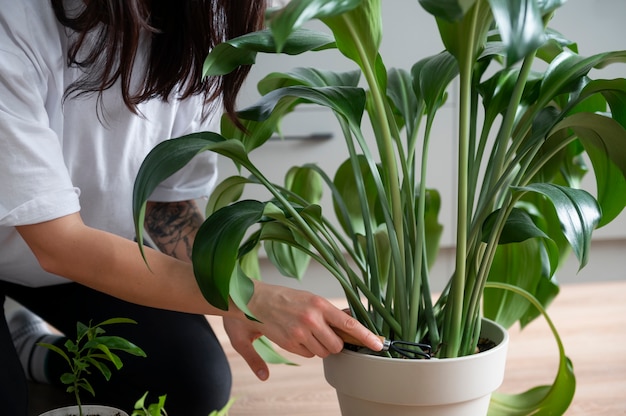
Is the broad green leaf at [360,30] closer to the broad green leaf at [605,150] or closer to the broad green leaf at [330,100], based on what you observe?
the broad green leaf at [330,100]

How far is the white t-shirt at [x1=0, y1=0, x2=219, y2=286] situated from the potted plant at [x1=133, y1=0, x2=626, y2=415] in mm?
187

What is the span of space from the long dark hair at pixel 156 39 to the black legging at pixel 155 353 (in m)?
0.40

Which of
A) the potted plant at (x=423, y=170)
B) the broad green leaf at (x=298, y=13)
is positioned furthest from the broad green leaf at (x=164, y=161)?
the broad green leaf at (x=298, y=13)

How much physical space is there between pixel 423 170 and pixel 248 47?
286 millimetres

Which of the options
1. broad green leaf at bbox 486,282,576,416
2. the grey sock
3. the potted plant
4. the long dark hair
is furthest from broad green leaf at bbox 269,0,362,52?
the grey sock

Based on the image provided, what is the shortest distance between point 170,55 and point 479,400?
56cm

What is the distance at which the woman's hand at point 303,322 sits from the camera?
0.84 m

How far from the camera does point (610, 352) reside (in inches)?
62.4

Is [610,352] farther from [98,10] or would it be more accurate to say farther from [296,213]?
[98,10]

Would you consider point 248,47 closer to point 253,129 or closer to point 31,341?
point 253,129

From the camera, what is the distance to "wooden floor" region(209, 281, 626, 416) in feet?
4.40

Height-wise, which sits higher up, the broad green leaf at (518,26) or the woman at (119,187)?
the broad green leaf at (518,26)

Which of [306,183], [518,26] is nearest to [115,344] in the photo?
[518,26]

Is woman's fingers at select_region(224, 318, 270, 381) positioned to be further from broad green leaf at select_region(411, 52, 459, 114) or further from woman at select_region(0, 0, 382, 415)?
broad green leaf at select_region(411, 52, 459, 114)
